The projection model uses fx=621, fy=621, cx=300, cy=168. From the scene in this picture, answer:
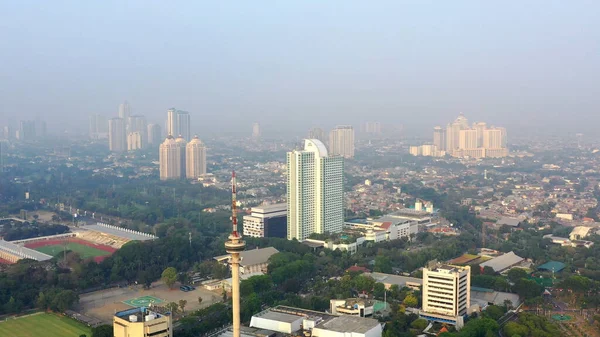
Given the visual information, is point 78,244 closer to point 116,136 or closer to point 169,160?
point 169,160

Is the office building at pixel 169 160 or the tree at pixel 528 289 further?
the office building at pixel 169 160

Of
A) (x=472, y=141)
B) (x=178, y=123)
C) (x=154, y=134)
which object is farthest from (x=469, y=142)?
(x=154, y=134)

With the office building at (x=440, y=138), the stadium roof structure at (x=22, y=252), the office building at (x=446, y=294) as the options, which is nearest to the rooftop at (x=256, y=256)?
the office building at (x=446, y=294)

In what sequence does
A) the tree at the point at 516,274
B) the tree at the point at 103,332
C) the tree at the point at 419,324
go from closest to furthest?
the tree at the point at 103,332, the tree at the point at 419,324, the tree at the point at 516,274

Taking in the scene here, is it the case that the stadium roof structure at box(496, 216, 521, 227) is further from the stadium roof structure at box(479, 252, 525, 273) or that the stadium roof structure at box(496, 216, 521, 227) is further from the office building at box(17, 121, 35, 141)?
the office building at box(17, 121, 35, 141)

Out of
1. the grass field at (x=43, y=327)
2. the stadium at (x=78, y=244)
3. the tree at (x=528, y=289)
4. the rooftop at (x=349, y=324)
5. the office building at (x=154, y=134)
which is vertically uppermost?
the office building at (x=154, y=134)

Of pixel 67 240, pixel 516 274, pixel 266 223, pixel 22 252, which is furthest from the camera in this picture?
pixel 67 240

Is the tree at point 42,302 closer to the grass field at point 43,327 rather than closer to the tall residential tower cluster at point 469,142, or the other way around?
the grass field at point 43,327
